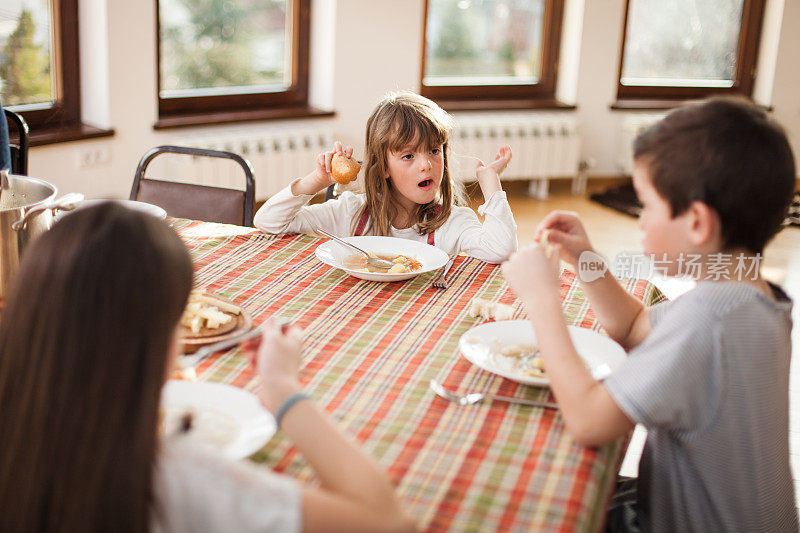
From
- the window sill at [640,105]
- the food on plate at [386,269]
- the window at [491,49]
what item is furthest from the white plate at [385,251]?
the window sill at [640,105]

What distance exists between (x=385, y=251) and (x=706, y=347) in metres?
0.96

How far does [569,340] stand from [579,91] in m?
4.85

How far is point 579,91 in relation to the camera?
5.73m

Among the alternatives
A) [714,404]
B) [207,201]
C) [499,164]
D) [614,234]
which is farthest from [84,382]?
[614,234]

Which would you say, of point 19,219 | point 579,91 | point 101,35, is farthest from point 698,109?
point 579,91

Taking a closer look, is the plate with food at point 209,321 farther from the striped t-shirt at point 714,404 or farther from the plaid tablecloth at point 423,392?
the striped t-shirt at point 714,404

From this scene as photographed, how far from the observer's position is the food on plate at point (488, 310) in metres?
1.54

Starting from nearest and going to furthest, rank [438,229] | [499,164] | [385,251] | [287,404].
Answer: [287,404]
[385,251]
[499,164]
[438,229]

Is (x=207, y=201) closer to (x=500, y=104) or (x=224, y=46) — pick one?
(x=224, y=46)

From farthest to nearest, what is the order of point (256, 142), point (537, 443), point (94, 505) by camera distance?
1. point (256, 142)
2. point (537, 443)
3. point (94, 505)

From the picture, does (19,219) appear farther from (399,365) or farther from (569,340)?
(569,340)

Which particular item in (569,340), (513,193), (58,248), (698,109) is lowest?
(513,193)

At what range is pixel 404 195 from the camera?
7.18ft

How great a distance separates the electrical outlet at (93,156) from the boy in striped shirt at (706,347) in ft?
10.7
